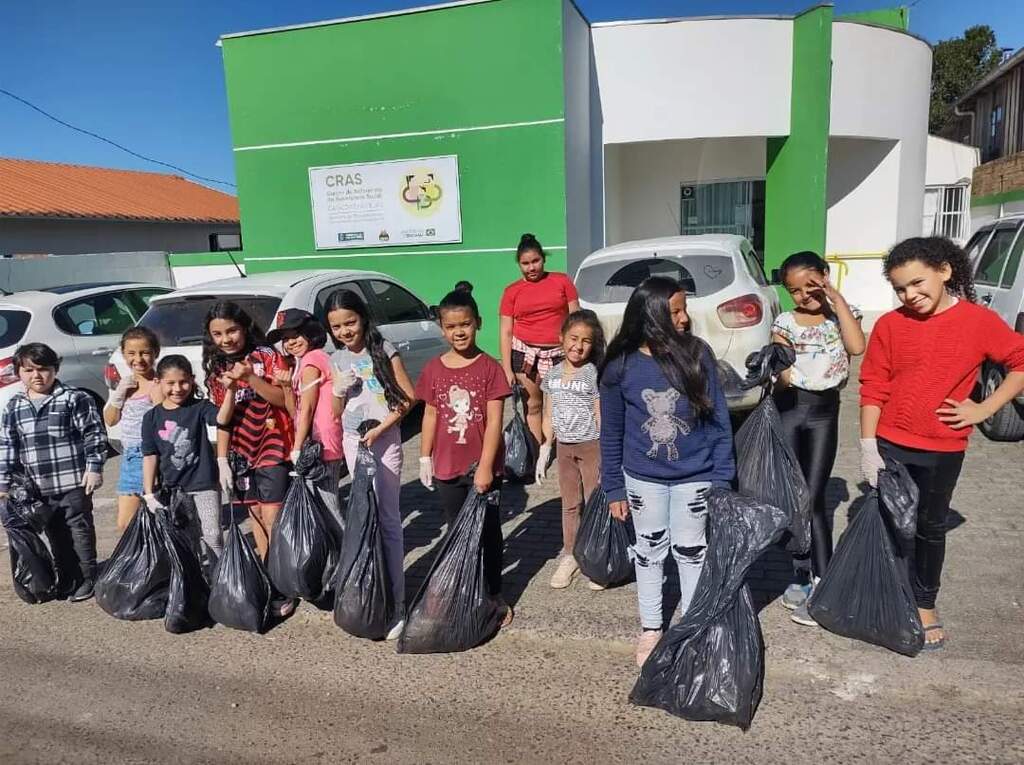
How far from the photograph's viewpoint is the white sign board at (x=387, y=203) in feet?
34.8

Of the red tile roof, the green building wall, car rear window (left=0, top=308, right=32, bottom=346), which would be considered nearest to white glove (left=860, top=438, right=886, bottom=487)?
car rear window (left=0, top=308, right=32, bottom=346)

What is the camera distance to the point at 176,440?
12.3 feet

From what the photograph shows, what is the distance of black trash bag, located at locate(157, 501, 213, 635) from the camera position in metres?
3.70

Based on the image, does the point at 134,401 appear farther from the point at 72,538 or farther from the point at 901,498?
the point at 901,498

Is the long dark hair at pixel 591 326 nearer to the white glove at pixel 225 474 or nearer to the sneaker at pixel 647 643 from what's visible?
the sneaker at pixel 647 643

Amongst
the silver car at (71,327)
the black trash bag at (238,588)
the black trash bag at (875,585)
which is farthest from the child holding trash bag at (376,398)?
the silver car at (71,327)

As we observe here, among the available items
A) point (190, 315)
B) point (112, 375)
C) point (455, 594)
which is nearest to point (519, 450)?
point (455, 594)

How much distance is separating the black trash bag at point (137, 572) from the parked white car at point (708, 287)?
3782 millimetres

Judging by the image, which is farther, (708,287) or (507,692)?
(708,287)

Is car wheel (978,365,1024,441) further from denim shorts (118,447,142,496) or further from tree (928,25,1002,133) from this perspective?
tree (928,25,1002,133)

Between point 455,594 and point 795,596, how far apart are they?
1675mm

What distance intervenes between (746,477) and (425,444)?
1.53 metres

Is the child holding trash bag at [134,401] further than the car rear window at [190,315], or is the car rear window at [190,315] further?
the car rear window at [190,315]

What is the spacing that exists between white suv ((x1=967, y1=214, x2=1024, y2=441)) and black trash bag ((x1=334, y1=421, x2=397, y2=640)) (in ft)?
16.2
